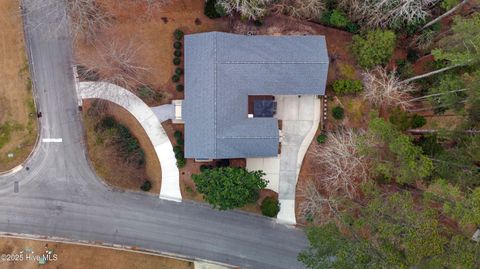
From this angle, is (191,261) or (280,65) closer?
(280,65)

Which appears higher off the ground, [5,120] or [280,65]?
[280,65]

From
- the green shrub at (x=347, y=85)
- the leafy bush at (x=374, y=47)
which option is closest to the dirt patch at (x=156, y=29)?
the green shrub at (x=347, y=85)

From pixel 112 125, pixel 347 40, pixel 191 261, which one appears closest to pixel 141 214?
pixel 191 261

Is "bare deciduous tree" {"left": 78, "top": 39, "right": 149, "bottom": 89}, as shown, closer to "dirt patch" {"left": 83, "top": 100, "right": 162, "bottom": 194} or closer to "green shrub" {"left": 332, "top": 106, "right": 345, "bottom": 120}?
"dirt patch" {"left": 83, "top": 100, "right": 162, "bottom": 194}

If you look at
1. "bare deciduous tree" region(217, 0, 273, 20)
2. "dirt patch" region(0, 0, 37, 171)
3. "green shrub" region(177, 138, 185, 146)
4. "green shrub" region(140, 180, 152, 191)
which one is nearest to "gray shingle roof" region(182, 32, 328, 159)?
"green shrub" region(177, 138, 185, 146)

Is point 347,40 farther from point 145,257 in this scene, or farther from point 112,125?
point 145,257

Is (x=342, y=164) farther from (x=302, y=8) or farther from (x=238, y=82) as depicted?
(x=302, y=8)

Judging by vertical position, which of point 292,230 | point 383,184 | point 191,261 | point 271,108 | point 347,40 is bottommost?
point 191,261
